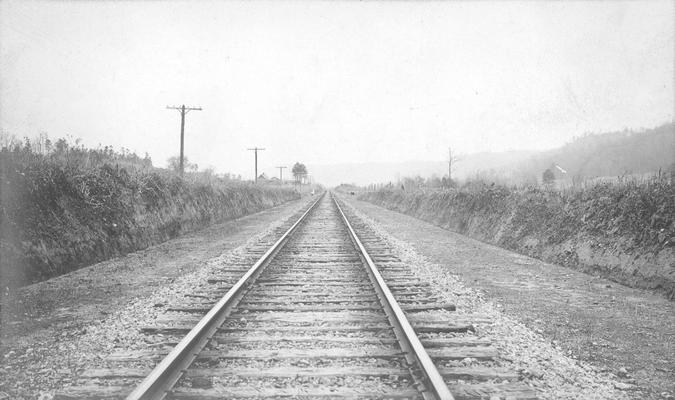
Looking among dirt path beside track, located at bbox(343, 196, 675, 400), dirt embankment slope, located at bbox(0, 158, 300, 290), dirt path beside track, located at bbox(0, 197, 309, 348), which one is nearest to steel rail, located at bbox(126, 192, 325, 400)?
dirt path beside track, located at bbox(0, 197, 309, 348)

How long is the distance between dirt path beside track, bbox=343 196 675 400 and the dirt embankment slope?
7017mm

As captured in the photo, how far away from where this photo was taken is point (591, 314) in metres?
4.48

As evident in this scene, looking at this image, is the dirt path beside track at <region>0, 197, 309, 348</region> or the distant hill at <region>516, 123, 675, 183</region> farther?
the distant hill at <region>516, 123, 675, 183</region>

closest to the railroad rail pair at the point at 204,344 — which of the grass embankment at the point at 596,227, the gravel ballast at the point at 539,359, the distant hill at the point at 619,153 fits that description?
the gravel ballast at the point at 539,359

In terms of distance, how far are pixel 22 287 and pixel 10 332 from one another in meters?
2.16

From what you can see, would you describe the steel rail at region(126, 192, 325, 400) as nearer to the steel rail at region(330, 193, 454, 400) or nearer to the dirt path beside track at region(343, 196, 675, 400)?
the steel rail at region(330, 193, 454, 400)

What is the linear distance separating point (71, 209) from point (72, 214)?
11 centimetres

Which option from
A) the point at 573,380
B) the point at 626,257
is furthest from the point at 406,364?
the point at 626,257

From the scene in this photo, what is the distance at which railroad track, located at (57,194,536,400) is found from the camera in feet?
8.30

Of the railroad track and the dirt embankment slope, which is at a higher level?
the dirt embankment slope

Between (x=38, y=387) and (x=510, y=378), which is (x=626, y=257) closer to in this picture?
(x=510, y=378)

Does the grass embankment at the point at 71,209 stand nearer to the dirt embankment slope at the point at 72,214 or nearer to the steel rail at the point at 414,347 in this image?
the dirt embankment slope at the point at 72,214

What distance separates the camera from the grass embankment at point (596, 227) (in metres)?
5.64

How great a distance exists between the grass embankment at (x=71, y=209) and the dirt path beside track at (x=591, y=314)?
7026 mm
